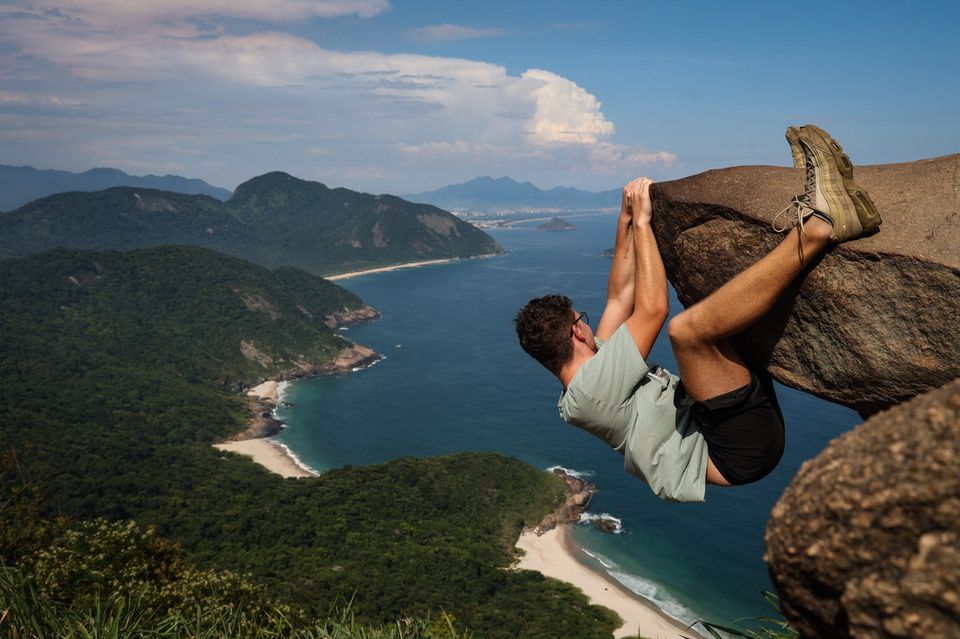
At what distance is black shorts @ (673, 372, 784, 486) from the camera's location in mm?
3590

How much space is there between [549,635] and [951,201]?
29.2 metres

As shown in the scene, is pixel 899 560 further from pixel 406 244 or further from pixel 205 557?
pixel 406 244

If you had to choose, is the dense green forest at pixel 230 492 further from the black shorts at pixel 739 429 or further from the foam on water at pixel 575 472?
the black shorts at pixel 739 429

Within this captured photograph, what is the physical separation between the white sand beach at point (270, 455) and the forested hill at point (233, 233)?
10200 cm

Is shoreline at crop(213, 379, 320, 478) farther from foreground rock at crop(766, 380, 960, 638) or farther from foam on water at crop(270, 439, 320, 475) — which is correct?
foreground rock at crop(766, 380, 960, 638)

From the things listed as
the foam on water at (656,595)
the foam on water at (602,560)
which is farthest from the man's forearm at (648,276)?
the foam on water at (602,560)

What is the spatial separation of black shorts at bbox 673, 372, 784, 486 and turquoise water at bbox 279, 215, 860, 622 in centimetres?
Answer: 3500

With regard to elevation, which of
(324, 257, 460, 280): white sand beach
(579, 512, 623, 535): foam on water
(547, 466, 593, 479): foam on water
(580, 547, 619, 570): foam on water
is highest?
(324, 257, 460, 280): white sand beach

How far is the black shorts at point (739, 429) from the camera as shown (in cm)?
359

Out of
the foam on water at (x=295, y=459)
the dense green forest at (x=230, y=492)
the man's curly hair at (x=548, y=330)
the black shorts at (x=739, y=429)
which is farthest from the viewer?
the foam on water at (x=295, y=459)

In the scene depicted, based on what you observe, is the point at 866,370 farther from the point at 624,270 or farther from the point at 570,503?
the point at 570,503

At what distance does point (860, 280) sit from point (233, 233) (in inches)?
8124

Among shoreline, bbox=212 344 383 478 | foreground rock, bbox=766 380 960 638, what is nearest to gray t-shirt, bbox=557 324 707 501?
foreground rock, bbox=766 380 960 638

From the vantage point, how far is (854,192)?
3520 mm
